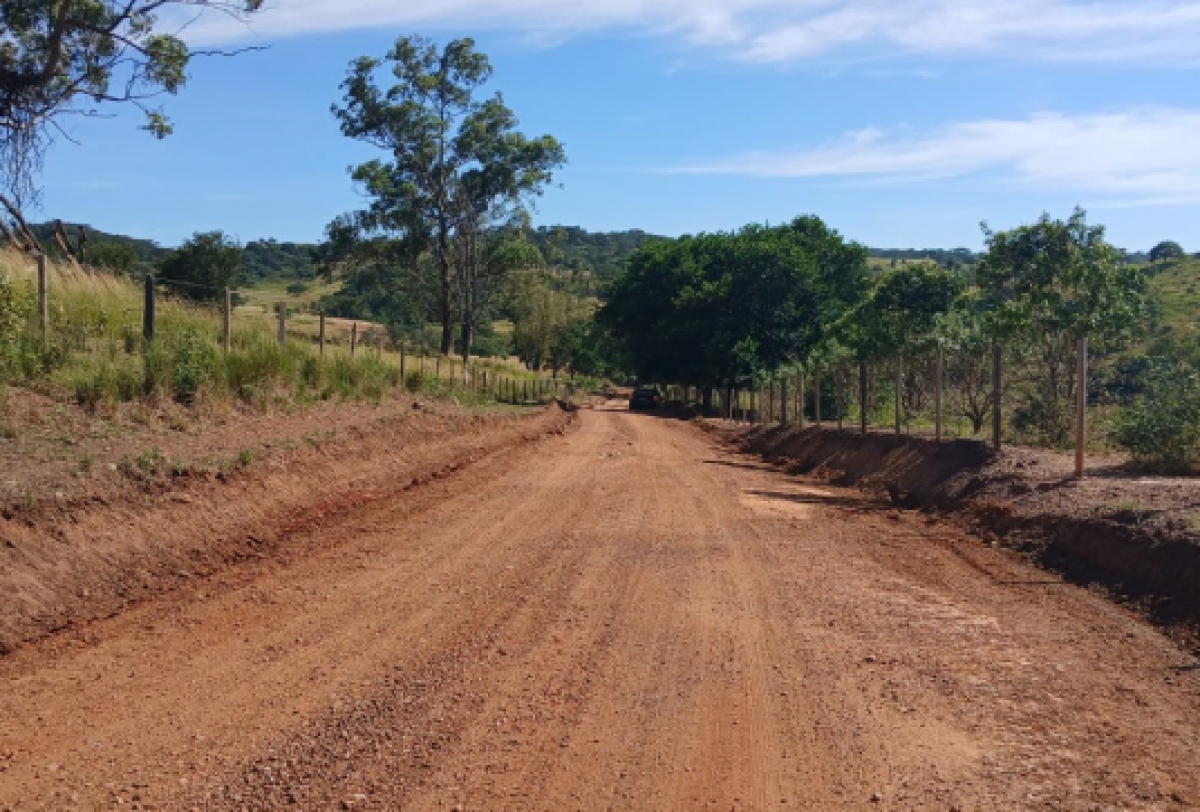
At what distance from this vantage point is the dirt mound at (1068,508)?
368 inches

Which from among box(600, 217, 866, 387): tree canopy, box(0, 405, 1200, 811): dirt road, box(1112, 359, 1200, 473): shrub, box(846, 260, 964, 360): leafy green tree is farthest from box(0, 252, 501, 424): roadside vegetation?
box(600, 217, 866, 387): tree canopy

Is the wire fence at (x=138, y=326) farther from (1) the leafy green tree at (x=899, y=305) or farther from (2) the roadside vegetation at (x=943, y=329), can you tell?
(1) the leafy green tree at (x=899, y=305)

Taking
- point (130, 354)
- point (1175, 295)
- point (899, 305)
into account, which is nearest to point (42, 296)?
point (130, 354)

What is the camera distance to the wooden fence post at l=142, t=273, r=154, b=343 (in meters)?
16.0

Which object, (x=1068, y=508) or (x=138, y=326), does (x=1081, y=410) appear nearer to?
(x=1068, y=508)

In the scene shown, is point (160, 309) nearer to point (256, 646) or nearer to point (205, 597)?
point (205, 597)

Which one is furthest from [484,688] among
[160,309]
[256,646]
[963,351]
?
[963,351]

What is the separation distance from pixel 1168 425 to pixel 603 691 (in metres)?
10.6

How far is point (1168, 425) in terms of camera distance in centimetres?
1399

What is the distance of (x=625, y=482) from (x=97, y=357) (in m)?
8.30

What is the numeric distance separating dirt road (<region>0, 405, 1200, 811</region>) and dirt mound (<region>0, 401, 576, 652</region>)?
1.35ft

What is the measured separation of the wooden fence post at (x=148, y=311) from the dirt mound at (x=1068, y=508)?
38.9 ft

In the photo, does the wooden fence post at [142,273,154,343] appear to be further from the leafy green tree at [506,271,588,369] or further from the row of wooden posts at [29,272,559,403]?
the leafy green tree at [506,271,588,369]

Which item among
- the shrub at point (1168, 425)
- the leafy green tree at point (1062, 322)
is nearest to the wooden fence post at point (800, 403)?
the leafy green tree at point (1062, 322)
